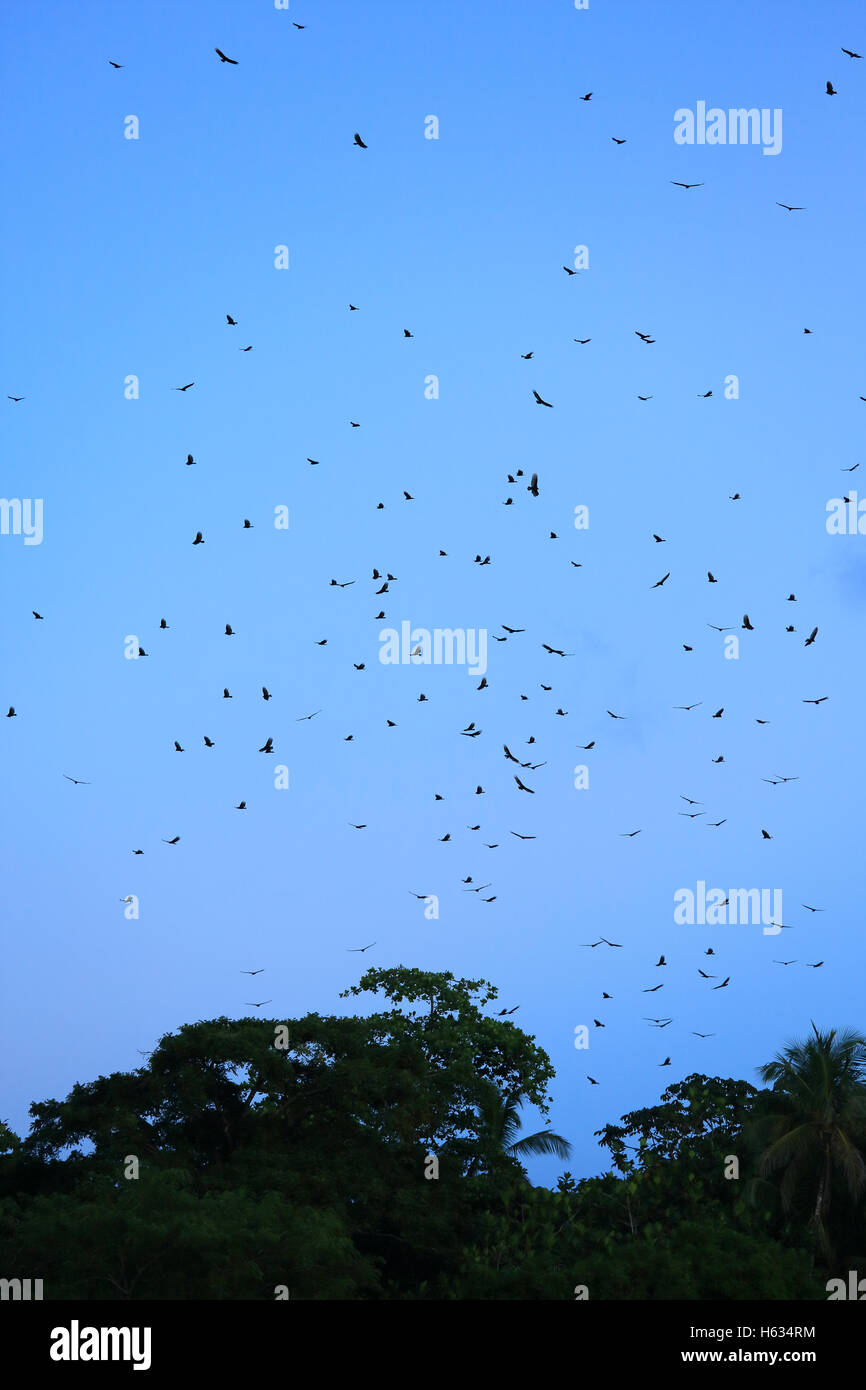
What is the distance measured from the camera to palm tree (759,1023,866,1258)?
103 ft

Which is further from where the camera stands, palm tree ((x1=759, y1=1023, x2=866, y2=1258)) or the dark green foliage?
palm tree ((x1=759, y1=1023, x2=866, y2=1258))

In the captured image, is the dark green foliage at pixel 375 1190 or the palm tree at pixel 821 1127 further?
the palm tree at pixel 821 1127

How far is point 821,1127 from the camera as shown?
3186cm

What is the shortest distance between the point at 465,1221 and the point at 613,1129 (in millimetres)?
9787

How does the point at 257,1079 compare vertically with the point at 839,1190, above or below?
above

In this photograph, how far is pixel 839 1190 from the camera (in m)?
32.3

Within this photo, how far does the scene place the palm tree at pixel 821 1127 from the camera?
31531 millimetres
